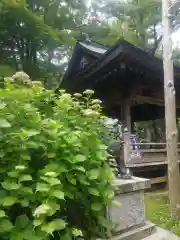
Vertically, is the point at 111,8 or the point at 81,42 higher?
the point at 111,8

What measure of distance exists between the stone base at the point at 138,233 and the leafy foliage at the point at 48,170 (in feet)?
2.03

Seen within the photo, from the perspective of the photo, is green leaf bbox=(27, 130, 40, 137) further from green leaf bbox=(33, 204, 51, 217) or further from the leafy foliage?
green leaf bbox=(33, 204, 51, 217)

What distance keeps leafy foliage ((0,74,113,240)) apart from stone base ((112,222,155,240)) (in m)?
0.62

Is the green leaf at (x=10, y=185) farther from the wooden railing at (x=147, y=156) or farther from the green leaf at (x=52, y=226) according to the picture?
the wooden railing at (x=147, y=156)

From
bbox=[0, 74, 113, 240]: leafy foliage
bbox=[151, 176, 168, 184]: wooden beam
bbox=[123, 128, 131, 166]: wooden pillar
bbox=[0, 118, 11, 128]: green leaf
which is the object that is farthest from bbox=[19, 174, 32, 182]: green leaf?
bbox=[151, 176, 168, 184]: wooden beam

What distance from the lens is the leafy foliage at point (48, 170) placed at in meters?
1.02

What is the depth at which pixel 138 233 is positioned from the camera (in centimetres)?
198

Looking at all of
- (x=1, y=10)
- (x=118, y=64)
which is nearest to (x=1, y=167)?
(x=118, y=64)

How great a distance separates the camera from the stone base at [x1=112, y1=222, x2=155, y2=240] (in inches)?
74.2

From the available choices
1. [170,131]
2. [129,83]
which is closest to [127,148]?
[170,131]

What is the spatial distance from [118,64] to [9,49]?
8419mm

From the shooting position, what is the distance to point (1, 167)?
1.08 m

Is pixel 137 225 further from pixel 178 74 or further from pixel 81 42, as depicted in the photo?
pixel 81 42

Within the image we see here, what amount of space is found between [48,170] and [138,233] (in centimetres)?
130
